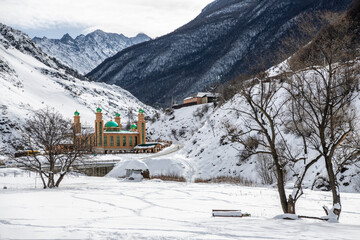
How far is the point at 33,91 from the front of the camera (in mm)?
123562

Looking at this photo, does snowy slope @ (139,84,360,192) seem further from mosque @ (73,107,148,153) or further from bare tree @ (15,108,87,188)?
mosque @ (73,107,148,153)

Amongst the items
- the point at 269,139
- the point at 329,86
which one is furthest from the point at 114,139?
the point at 329,86

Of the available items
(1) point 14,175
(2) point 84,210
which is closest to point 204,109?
(1) point 14,175

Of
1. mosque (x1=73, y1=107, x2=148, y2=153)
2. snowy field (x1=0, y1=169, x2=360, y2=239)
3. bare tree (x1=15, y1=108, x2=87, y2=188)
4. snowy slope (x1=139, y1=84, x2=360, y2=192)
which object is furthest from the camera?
mosque (x1=73, y1=107, x2=148, y2=153)

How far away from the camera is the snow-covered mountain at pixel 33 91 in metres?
89.2

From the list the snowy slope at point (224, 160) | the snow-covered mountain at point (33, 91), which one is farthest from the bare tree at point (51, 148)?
the snow-covered mountain at point (33, 91)

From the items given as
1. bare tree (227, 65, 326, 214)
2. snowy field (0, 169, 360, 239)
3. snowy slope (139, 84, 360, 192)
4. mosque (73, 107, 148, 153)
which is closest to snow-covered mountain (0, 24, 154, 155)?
mosque (73, 107, 148, 153)

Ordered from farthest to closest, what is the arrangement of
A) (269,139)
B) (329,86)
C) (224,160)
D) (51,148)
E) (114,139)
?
(114,139)
(224,160)
(51,148)
(269,139)
(329,86)

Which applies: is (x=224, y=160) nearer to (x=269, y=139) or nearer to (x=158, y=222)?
(x=269, y=139)

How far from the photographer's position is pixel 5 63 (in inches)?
5069

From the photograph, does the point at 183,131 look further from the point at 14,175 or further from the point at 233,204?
the point at 233,204

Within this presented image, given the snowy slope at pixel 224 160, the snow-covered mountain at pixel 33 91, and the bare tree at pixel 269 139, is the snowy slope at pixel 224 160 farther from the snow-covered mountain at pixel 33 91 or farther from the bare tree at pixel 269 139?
the snow-covered mountain at pixel 33 91

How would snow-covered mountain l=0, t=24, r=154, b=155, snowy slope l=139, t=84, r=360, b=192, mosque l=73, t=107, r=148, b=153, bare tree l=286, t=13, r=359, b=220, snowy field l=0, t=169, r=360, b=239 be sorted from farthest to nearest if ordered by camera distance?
1. snow-covered mountain l=0, t=24, r=154, b=155
2. mosque l=73, t=107, r=148, b=153
3. snowy slope l=139, t=84, r=360, b=192
4. bare tree l=286, t=13, r=359, b=220
5. snowy field l=0, t=169, r=360, b=239

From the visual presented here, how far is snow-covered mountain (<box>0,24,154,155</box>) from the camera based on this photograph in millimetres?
89231
